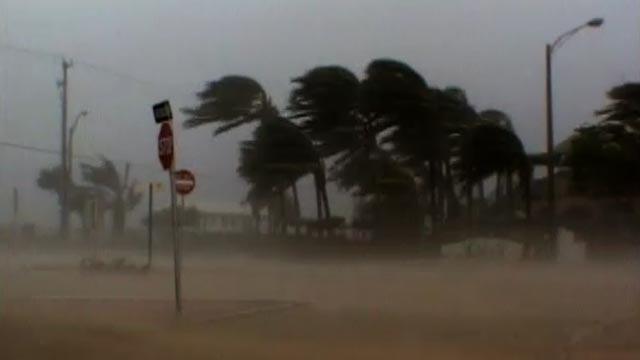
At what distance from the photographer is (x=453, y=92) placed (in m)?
12.5

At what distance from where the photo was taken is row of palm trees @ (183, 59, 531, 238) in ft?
41.2

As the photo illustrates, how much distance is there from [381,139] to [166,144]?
264 cm

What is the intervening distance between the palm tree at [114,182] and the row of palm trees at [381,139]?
3.79 feet

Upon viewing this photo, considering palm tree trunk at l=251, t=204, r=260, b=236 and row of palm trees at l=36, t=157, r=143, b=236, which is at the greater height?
row of palm trees at l=36, t=157, r=143, b=236

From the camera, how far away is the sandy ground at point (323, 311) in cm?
1025

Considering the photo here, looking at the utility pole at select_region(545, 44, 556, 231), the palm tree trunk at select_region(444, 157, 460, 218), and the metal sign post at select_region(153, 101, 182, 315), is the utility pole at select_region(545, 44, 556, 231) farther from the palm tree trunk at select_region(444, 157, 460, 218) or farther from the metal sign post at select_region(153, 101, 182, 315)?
the metal sign post at select_region(153, 101, 182, 315)

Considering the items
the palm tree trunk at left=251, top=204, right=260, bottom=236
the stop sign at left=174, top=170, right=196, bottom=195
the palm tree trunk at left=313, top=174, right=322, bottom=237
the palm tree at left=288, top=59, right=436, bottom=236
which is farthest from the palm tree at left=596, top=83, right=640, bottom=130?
the stop sign at left=174, top=170, right=196, bottom=195

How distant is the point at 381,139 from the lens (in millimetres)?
12719

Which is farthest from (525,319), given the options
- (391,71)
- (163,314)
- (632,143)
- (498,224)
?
(163,314)

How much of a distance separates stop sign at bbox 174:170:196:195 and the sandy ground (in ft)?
4.61

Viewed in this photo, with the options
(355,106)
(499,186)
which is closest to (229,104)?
(355,106)

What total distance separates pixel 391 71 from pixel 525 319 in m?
3.22

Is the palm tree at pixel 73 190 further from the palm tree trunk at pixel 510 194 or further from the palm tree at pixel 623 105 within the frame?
the palm tree at pixel 623 105

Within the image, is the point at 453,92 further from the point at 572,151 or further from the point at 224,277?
the point at 224,277
